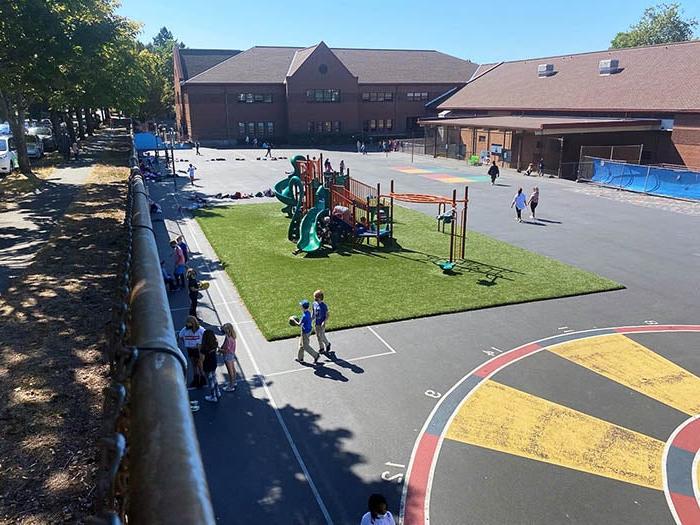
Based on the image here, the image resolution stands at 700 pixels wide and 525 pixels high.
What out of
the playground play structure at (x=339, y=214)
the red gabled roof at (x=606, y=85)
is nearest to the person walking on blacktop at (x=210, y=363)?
the playground play structure at (x=339, y=214)

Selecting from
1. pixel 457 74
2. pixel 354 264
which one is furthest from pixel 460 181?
pixel 457 74

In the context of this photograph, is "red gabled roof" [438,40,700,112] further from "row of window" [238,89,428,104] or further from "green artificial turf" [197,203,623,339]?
"green artificial turf" [197,203,623,339]

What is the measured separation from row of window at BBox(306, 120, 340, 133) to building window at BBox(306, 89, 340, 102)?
2.83 metres

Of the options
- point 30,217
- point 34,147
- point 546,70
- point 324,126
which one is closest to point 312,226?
point 30,217

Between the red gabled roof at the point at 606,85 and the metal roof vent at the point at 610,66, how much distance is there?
40cm

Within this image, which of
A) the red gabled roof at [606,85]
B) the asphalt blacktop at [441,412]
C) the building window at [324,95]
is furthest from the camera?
the building window at [324,95]

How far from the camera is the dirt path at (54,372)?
7.22m

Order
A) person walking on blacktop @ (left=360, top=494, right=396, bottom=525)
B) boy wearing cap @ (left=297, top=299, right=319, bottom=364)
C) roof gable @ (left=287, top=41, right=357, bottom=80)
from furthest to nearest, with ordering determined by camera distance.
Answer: roof gable @ (left=287, top=41, right=357, bottom=80)
boy wearing cap @ (left=297, top=299, right=319, bottom=364)
person walking on blacktop @ (left=360, top=494, right=396, bottom=525)

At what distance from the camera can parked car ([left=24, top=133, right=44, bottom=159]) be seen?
44844 mm

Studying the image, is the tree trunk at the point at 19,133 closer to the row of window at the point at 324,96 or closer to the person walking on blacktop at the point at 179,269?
the person walking on blacktop at the point at 179,269

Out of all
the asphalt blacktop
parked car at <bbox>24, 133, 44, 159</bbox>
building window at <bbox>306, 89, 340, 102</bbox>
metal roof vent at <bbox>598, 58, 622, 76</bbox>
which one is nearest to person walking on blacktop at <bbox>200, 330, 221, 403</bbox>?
the asphalt blacktop

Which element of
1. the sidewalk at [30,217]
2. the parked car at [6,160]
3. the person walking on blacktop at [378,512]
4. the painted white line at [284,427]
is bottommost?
the painted white line at [284,427]

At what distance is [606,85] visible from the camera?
47.1 meters

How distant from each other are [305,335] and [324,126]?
212 feet
